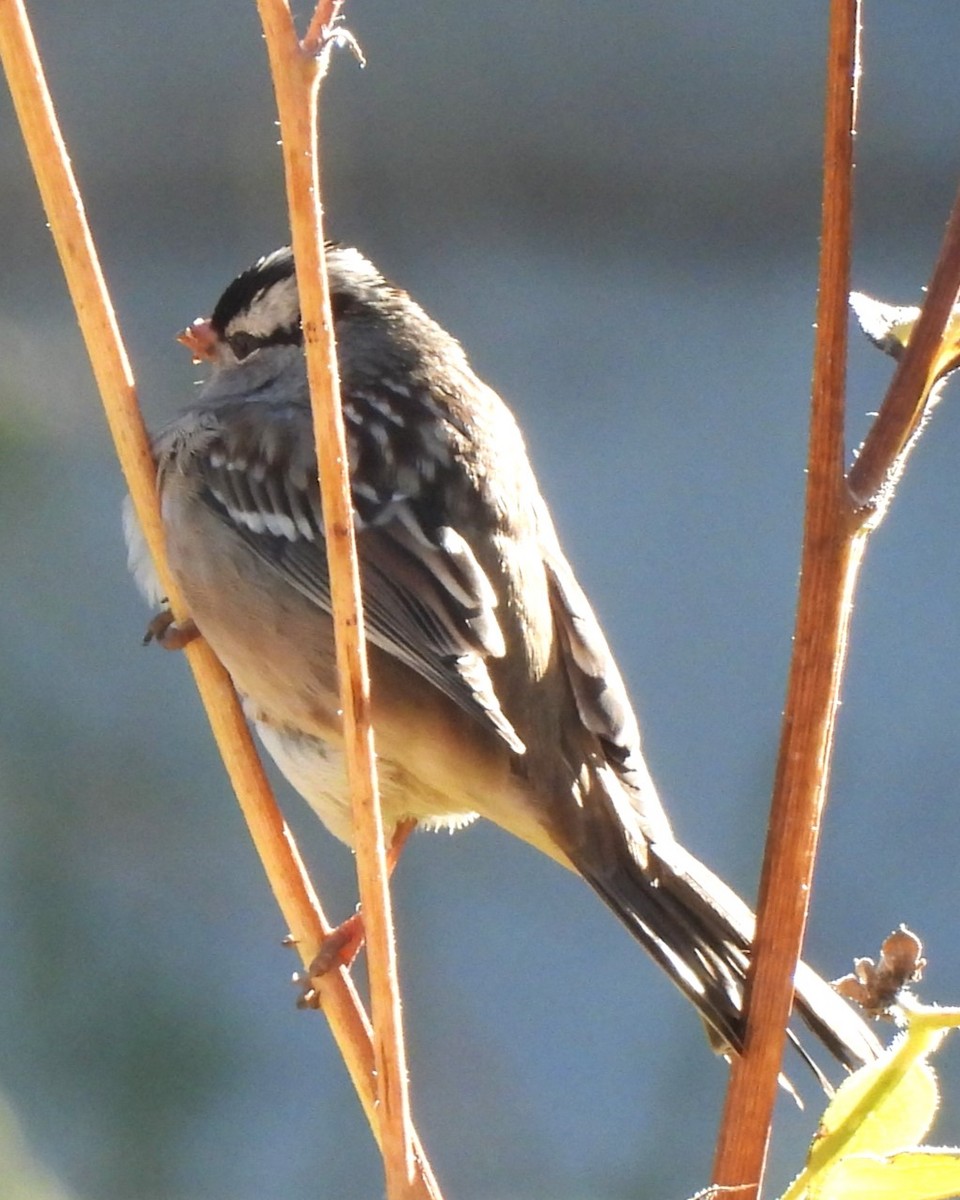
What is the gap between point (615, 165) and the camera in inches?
189

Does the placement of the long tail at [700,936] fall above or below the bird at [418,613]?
below

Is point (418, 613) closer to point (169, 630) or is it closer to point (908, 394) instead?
point (169, 630)

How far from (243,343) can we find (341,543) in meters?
1.67

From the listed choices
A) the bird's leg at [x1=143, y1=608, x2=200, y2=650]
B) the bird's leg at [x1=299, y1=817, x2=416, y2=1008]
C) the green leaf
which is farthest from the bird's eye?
the green leaf

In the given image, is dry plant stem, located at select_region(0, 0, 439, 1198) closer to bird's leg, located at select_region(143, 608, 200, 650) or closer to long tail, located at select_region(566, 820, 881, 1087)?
long tail, located at select_region(566, 820, 881, 1087)

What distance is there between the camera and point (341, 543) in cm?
80

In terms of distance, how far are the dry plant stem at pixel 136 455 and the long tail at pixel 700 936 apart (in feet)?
0.80

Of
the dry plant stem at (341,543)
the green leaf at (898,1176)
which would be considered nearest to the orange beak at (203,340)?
the dry plant stem at (341,543)

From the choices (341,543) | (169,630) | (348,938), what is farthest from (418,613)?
(341,543)

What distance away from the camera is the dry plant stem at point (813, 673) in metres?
0.76

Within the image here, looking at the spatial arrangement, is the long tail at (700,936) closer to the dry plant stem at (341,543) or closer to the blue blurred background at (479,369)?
the dry plant stem at (341,543)

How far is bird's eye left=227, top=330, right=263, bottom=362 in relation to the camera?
2400mm

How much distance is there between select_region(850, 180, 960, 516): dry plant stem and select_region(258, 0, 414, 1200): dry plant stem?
23 centimetres

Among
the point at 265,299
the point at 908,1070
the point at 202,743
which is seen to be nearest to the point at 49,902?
the point at 202,743
